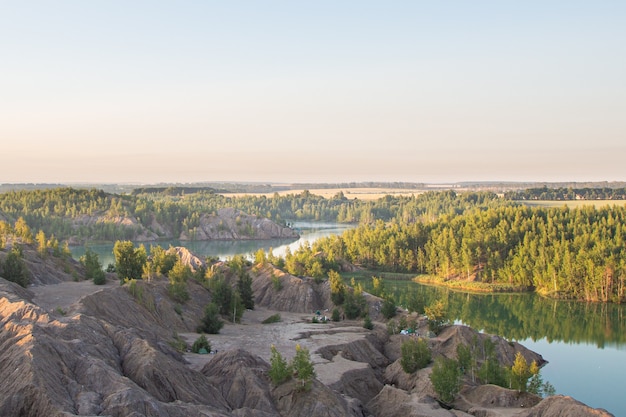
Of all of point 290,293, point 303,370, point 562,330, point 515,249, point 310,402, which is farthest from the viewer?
point 515,249

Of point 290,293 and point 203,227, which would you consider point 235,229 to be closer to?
point 203,227

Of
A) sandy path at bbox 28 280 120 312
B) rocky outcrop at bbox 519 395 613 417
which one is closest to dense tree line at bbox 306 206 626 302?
sandy path at bbox 28 280 120 312

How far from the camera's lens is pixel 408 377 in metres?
43.0

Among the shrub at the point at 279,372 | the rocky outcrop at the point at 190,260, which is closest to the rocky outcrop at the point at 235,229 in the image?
Answer: the rocky outcrop at the point at 190,260

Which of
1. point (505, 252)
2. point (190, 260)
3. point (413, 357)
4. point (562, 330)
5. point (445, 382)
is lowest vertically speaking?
point (562, 330)

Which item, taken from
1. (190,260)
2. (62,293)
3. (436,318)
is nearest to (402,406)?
(436,318)

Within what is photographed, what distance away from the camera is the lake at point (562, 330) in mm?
47406

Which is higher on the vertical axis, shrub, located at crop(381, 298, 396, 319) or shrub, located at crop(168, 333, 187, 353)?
shrub, located at crop(168, 333, 187, 353)

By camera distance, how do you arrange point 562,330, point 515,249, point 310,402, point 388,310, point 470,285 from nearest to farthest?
1. point 310,402
2. point 388,310
3. point 562,330
4. point 470,285
5. point 515,249

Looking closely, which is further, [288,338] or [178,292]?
[178,292]

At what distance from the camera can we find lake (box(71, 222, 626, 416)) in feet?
156

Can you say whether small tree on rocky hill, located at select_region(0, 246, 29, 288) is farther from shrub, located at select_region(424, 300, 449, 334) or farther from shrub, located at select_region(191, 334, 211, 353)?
shrub, located at select_region(424, 300, 449, 334)

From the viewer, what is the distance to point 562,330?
2638 inches

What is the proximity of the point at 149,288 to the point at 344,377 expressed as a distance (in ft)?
76.4
